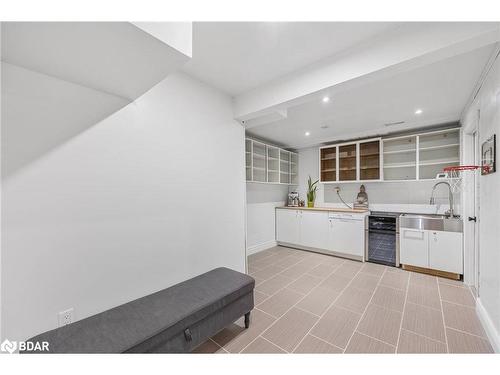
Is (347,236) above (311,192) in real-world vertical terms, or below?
below

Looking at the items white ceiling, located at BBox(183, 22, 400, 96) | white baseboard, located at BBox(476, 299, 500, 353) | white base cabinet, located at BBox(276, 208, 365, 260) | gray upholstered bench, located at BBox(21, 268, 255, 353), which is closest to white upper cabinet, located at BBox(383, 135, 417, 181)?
white base cabinet, located at BBox(276, 208, 365, 260)

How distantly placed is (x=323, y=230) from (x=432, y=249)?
1.63 m

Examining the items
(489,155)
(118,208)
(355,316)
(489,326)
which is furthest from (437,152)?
(118,208)

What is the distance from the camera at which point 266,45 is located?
1.68 metres

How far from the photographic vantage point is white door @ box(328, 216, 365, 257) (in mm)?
3645

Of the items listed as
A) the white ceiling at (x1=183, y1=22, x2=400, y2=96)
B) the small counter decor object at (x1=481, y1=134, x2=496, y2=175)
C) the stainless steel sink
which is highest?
the white ceiling at (x1=183, y1=22, x2=400, y2=96)

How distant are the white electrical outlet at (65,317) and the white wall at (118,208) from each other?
29mm

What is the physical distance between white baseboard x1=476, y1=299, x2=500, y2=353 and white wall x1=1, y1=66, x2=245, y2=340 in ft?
7.68

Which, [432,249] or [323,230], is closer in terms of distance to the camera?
[432,249]

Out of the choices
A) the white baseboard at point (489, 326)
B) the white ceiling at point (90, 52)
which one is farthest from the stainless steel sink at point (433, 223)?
the white ceiling at point (90, 52)

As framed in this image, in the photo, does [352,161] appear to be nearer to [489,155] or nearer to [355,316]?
[489,155]

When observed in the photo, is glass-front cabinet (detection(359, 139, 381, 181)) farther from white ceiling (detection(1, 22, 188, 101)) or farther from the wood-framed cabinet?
white ceiling (detection(1, 22, 188, 101))
